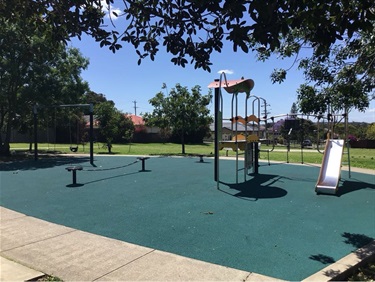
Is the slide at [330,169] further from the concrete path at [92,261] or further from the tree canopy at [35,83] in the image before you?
the tree canopy at [35,83]

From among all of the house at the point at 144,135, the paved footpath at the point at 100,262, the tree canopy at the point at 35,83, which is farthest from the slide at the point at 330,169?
the house at the point at 144,135

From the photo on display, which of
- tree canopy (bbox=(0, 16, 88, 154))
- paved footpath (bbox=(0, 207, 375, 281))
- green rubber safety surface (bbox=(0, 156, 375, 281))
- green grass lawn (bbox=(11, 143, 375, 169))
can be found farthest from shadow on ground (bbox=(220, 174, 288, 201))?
tree canopy (bbox=(0, 16, 88, 154))

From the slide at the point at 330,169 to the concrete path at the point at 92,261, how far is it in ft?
19.5

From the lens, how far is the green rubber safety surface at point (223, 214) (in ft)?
15.5

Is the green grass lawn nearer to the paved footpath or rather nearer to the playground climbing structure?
the playground climbing structure

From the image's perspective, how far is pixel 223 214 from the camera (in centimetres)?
689

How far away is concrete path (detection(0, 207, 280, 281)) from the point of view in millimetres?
3867

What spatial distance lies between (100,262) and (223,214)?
10.4 feet

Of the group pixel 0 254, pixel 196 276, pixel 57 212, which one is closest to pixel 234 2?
pixel 196 276

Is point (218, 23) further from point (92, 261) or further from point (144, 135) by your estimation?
point (144, 135)

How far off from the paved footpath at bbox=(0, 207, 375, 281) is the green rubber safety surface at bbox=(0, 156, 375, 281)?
9.2 inches

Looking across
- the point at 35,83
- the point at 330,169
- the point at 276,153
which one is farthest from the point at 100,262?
the point at 276,153

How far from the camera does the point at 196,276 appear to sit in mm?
3852

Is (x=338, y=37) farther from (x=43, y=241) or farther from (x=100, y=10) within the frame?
(x=43, y=241)
